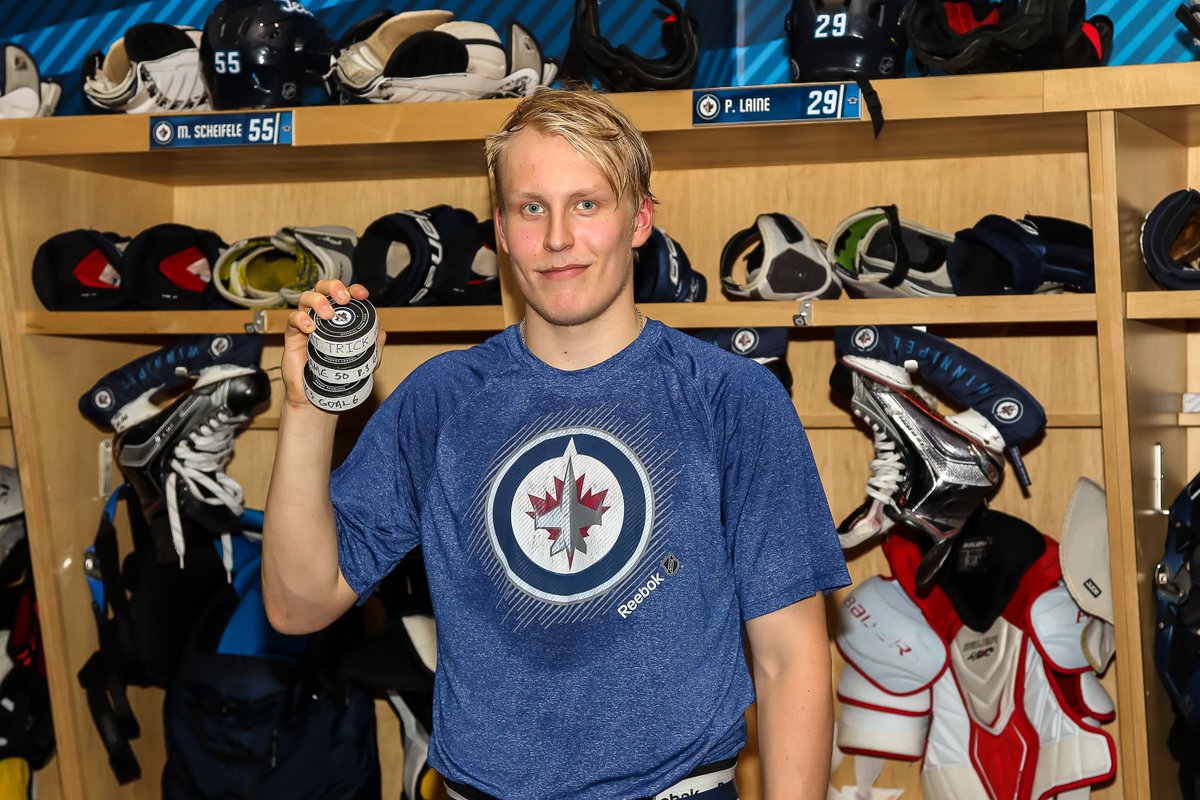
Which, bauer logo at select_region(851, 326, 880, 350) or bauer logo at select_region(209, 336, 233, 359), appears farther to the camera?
bauer logo at select_region(209, 336, 233, 359)

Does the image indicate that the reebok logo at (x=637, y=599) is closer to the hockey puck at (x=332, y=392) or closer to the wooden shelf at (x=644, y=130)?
the hockey puck at (x=332, y=392)

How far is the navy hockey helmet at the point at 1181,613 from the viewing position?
6.37ft

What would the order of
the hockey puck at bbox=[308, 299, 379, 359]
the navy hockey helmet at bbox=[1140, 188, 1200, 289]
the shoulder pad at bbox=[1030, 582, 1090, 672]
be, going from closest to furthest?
1. the hockey puck at bbox=[308, 299, 379, 359]
2. the navy hockey helmet at bbox=[1140, 188, 1200, 289]
3. the shoulder pad at bbox=[1030, 582, 1090, 672]

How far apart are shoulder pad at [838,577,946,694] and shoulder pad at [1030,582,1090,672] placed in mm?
166

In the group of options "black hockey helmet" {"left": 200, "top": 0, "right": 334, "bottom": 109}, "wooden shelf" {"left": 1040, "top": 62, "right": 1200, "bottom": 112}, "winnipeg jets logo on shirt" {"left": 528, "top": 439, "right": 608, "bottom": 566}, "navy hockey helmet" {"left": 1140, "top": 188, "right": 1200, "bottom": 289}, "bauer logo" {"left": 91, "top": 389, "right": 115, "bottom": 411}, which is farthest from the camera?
"bauer logo" {"left": 91, "top": 389, "right": 115, "bottom": 411}

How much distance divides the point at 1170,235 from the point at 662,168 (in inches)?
36.9

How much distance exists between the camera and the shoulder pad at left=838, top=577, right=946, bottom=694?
7.30 ft

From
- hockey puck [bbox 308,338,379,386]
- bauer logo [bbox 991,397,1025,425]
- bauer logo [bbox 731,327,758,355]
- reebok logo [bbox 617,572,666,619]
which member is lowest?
reebok logo [bbox 617,572,666,619]

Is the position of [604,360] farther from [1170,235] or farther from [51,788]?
[51,788]

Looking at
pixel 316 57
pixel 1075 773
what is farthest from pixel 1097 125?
pixel 316 57

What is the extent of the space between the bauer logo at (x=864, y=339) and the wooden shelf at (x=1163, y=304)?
39cm

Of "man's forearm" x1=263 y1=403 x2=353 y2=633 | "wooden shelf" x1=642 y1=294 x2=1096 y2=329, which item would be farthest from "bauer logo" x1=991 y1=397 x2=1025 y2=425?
"man's forearm" x1=263 y1=403 x2=353 y2=633

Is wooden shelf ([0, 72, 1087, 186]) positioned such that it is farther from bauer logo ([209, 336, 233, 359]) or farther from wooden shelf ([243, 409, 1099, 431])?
wooden shelf ([243, 409, 1099, 431])

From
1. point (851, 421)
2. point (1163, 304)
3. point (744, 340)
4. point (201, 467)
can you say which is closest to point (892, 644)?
point (851, 421)
